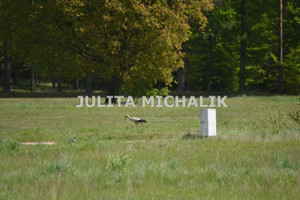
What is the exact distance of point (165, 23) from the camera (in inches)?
1121

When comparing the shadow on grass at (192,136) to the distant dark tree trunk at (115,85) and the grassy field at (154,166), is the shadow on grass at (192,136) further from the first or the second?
the distant dark tree trunk at (115,85)

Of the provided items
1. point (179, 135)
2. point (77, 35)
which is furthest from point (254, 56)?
point (179, 135)

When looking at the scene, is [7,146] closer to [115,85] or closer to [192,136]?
Result: [192,136]

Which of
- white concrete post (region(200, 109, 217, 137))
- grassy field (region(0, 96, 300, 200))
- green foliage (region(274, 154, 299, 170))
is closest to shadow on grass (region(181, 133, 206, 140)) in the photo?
grassy field (region(0, 96, 300, 200))

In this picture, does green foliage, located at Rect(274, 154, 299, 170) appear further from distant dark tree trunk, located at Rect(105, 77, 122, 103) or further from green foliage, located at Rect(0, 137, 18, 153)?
distant dark tree trunk, located at Rect(105, 77, 122, 103)

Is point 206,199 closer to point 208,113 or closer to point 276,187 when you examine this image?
point 276,187

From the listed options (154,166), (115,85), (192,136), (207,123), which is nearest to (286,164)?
(154,166)

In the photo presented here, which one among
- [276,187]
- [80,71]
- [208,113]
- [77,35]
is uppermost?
[77,35]

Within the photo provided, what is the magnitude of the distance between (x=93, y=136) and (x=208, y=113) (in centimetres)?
396

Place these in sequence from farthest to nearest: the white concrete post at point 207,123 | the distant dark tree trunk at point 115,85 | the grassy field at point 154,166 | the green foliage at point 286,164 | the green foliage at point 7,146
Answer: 1. the distant dark tree trunk at point 115,85
2. the white concrete post at point 207,123
3. the green foliage at point 7,146
4. the green foliage at point 286,164
5. the grassy field at point 154,166

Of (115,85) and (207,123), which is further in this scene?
(115,85)

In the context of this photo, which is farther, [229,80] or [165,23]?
[229,80]

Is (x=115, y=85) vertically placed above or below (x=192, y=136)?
above

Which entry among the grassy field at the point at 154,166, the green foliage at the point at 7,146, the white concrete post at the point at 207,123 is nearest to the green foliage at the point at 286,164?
the grassy field at the point at 154,166
